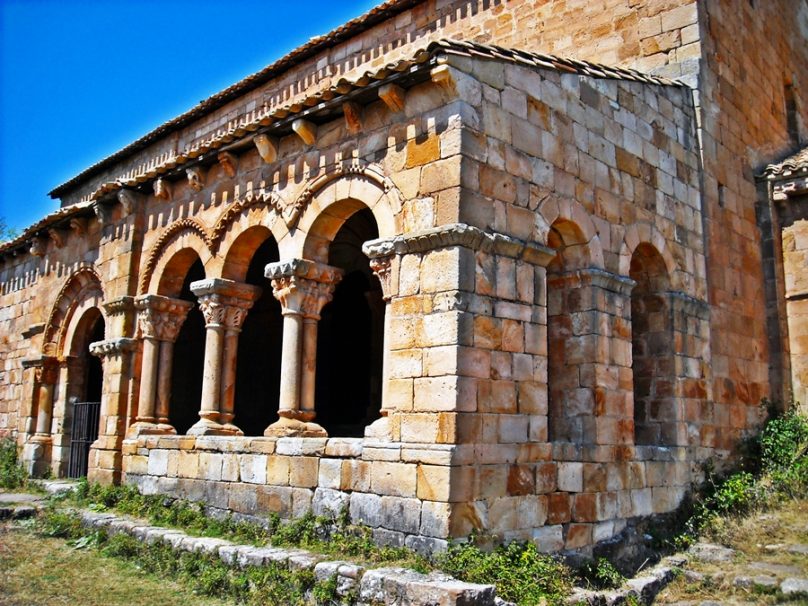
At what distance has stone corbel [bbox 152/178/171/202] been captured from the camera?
10469 millimetres

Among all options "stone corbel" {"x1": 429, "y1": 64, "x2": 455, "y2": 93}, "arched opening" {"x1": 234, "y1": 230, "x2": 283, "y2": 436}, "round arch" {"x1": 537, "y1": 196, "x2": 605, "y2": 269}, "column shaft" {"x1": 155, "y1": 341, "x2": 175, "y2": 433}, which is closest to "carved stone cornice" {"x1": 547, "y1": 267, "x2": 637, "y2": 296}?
"round arch" {"x1": 537, "y1": 196, "x2": 605, "y2": 269}

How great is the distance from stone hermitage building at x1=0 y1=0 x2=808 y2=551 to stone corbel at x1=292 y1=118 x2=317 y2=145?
39mm

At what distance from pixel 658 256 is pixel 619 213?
0.94 meters

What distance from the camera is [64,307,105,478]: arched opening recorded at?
1255 cm

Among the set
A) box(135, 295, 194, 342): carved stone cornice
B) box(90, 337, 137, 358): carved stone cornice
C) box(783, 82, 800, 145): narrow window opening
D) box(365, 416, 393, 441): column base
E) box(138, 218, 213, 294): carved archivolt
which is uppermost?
box(783, 82, 800, 145): narrow window opening

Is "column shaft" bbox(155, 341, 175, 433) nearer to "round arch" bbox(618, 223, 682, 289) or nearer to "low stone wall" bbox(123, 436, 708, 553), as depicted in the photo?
"low stone wall" bbox(123, 436, 708, 553)

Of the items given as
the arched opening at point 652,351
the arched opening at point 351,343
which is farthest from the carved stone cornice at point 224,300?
the arched opening at point 652,351

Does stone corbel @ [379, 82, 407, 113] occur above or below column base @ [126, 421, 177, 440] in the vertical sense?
above

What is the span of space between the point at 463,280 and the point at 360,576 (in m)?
2.48

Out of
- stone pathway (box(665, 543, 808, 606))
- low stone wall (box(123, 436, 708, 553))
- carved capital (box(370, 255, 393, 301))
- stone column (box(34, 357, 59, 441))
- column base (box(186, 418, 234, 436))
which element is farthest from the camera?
stone column (box(34, 357, 59, 441))

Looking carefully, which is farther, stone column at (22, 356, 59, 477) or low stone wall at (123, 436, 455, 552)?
stone column at (22, 356, 59, 477)

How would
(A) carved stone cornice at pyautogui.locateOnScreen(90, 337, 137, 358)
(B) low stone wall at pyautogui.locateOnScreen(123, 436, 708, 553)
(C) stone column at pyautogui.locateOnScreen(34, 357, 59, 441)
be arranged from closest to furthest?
(B) low stone wall at pyautogui.locateOnScreen(123, 436, 708, 553), (A) carved stone cornice at pyautogui.locateOnScreen(90, 337, 137, 358), (C) stone column at pyautogui.locateOnScreen(34, 357, 59, 441)

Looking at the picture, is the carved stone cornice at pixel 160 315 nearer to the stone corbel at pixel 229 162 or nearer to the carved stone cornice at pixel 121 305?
the carved stone cornice at pixel 121 305

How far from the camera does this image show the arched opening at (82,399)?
41.2 feet
